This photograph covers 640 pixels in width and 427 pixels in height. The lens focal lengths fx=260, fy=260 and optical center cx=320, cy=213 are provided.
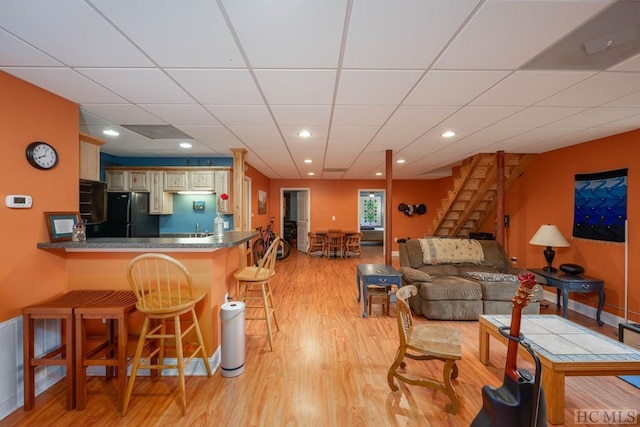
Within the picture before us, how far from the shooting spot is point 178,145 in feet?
13.3

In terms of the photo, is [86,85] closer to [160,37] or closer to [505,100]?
[160,37]

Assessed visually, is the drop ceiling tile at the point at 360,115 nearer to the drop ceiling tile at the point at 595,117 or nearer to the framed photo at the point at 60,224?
the drop ceiling tile at the point at 595,117

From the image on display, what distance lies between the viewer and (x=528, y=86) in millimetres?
2068

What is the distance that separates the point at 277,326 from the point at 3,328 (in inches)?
86.3

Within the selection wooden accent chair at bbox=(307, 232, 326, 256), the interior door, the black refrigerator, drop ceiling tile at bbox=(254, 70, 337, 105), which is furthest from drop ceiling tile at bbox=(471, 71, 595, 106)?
the interior door

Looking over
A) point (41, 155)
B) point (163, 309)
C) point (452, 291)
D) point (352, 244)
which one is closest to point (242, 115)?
point (41, 155)

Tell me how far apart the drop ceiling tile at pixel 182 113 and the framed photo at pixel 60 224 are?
118 centimetres

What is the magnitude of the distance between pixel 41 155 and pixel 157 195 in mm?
2855

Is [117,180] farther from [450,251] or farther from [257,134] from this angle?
[450,251]

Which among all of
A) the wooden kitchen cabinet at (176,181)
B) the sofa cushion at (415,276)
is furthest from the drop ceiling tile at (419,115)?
the wooden kitchen cabinet at (176,181)

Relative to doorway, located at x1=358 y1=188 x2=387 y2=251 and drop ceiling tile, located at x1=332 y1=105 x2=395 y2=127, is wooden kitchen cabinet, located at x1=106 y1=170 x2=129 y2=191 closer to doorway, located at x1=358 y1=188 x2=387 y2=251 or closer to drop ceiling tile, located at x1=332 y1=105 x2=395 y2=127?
drop ceiling tile, located at x1=332 y1=105 x2=395 y2=127

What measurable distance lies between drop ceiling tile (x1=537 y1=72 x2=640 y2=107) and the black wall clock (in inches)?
168

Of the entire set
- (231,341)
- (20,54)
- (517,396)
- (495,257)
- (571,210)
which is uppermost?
(20,54)

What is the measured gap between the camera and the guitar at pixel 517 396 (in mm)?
1228
